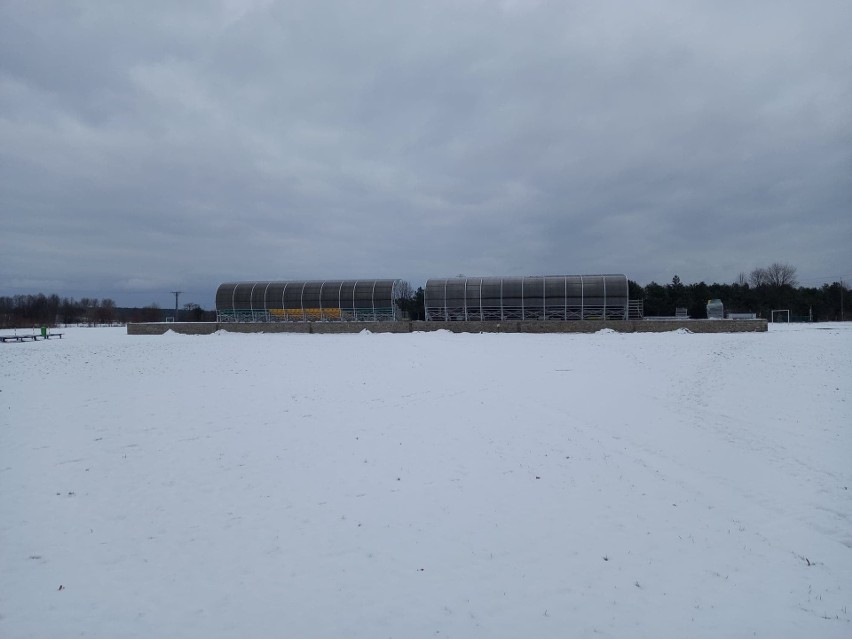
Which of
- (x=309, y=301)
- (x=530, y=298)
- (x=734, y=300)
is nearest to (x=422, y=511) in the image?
(x=530, y=298)

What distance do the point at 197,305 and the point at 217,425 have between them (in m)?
106

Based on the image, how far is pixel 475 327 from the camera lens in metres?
43.2

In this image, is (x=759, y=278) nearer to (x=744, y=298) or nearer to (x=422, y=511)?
(x=744, y=298)

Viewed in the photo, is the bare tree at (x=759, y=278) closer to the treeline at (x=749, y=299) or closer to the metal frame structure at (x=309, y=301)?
the treeline at (x=749, y=299)

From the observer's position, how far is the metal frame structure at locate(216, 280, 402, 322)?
53.2m

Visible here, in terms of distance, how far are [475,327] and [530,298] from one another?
828 cm

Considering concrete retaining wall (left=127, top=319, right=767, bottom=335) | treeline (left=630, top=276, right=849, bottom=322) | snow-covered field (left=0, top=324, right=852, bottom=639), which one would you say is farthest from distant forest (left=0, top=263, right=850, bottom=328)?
snow-covered field (left=0, top=324, right=852, bottom=639)

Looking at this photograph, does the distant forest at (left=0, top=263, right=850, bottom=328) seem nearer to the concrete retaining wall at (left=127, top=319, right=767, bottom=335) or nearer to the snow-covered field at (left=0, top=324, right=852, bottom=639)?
the concrete retaining wall at (left=127, top=319, right=767, bottom=335)

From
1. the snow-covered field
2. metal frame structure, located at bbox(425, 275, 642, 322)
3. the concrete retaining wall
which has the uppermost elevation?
metal frame structure, located at bbox(425, 275, 642, 322)

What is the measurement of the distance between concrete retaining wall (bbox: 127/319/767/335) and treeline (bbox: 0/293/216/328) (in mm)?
42904

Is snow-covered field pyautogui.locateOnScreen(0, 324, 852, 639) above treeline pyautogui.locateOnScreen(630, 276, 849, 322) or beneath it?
beneath

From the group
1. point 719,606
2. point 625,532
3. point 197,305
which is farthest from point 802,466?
point 197,305

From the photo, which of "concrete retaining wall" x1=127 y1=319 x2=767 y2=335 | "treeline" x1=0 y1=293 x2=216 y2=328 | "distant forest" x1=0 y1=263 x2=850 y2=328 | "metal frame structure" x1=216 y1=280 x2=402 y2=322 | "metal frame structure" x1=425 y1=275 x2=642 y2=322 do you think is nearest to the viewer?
"concrete retaining wall" x1=127 y1=319 x2=767 y2=335

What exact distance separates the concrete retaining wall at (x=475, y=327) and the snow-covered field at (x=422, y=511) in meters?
22.0
